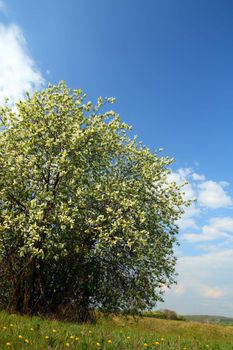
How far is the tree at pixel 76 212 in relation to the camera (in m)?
20.3

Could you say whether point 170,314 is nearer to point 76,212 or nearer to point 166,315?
point 166,315

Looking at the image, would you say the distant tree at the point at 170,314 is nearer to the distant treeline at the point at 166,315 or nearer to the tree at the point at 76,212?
the distant treeline at the point at 166,315

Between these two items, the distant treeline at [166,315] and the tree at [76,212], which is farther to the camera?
the distant treeline at [166,315]

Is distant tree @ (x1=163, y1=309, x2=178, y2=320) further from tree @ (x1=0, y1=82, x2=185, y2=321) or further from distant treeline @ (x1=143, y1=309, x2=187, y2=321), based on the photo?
tree @ (x1=0, y1=82, x2=185, y2=321)

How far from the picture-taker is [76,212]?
20.6 meters

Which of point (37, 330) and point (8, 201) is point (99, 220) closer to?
point (8, 201)

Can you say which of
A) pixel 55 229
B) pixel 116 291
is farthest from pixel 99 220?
pixel 116 291

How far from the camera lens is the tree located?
20.3 m

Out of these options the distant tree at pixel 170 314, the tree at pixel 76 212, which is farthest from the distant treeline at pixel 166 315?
the tree at pixel 76 212

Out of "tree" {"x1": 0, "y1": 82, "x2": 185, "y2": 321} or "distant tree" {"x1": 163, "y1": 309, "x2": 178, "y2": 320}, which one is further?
"distant tree" {"x1": 163, "y1": 309, "x2": 178, "y2": 320}

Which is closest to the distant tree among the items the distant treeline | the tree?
the distant treeline

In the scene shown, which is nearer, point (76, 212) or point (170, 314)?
point (76, 212)

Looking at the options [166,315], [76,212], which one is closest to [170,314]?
[166,315]

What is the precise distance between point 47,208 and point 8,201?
8.50 ft
